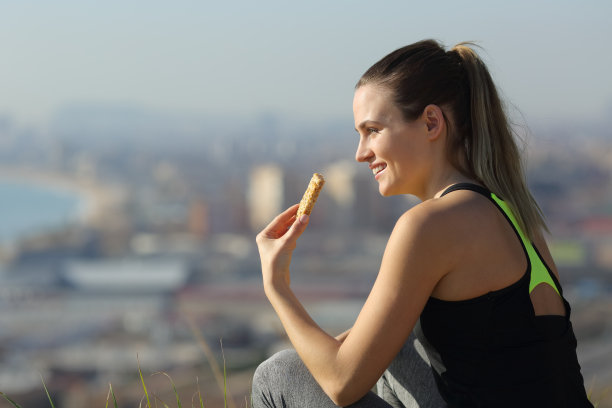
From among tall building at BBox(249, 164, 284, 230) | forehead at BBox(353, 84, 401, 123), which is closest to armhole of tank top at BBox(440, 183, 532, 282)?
forehead at BBox(353, 84, 401, 123)

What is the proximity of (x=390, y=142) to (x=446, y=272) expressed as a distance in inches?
6.6

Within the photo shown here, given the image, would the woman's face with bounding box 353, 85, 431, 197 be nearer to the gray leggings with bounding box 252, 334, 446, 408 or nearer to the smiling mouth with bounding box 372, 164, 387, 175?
the smiling mouth with bounding box 372, 164, 387, 175

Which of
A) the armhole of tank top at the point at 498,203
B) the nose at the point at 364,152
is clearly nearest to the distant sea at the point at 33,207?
the nose at the point at 364,152

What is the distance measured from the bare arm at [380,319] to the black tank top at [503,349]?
0.13 ft

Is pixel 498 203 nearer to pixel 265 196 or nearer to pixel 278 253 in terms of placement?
pixel 278 253

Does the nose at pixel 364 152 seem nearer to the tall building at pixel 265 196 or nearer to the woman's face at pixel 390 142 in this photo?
the woman's face at pixel 390 142

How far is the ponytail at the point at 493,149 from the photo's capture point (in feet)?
2.56

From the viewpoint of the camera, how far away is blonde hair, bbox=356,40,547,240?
778 millimetres

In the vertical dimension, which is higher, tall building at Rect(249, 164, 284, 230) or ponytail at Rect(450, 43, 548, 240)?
ponytail at Rect(450, 43, 548, 240)

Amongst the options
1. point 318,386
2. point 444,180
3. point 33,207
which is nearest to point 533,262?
point 444,180

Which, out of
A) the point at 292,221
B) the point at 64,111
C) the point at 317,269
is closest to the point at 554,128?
the point at 317,269

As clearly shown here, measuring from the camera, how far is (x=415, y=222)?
683 millimetres

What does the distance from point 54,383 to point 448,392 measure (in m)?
27.5

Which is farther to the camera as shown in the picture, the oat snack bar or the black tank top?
the oat snack bar
